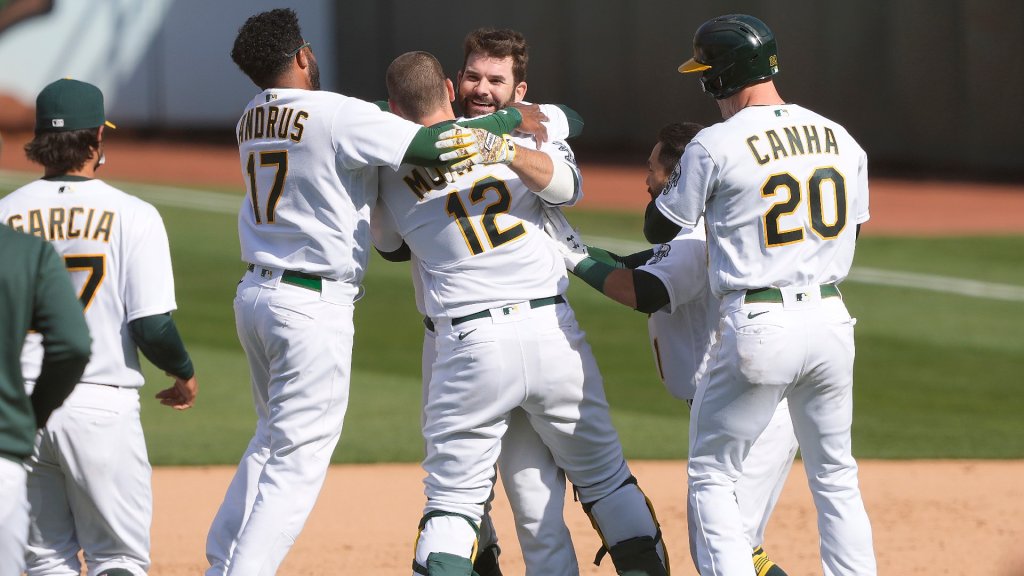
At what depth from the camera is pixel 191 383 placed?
4.60 metres

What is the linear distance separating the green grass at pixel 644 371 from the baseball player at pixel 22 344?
4.68 meters

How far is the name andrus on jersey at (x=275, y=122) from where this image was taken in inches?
186

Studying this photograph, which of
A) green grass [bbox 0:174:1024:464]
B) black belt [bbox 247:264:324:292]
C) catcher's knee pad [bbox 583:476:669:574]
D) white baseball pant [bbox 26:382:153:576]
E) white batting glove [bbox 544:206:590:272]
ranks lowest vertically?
green grass [bbox 0:174:1024:464]

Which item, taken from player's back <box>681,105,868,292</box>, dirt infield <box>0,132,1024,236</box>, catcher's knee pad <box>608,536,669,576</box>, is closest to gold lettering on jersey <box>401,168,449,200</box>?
player's back <box>681,105,868,292</box>

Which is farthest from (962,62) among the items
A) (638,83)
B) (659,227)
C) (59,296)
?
(59,296)

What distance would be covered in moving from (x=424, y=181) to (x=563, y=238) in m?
0.56

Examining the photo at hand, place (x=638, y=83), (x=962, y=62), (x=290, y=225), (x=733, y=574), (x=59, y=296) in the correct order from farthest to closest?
(x=638, y=83), (x=962, y=62), (x=290, y=225), (x=733, y=574), (x=59, y=296)

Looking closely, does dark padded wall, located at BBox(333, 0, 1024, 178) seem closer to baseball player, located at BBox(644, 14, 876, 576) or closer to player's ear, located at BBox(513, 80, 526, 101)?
player's ear, located at BBox(513, 80, 526, 101)

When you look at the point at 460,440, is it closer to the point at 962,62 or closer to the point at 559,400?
the point at 559,400

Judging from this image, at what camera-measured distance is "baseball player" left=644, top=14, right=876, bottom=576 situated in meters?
4.47

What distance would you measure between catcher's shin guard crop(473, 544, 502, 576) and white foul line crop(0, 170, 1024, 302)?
8.70 metres

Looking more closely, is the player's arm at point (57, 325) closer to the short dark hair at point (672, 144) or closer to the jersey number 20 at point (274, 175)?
the jersey number 20 at point (274, 175)

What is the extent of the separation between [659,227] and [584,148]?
69.5ft

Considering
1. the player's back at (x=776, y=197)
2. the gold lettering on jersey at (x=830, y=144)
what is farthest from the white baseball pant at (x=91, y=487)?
the gold lettering on jersey at (x=830, y=144)
